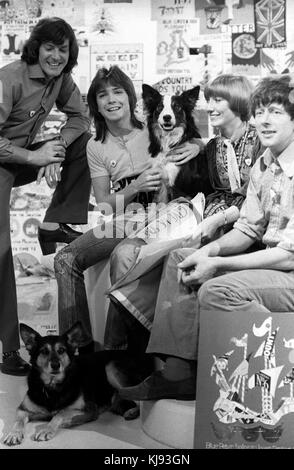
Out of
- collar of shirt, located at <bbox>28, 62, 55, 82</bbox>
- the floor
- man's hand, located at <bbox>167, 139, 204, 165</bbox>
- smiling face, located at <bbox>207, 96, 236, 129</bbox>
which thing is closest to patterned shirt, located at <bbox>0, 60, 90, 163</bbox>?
collar of shirt, located at <bbox>28, 62, 55, 82</bbox>

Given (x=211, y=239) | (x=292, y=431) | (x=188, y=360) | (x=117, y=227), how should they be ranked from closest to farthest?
(x=292, y=431) < (x=188, y=360) < (x=211, y=239) < (x=117, y=227)

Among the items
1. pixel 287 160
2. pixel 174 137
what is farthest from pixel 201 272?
pixel 174 137

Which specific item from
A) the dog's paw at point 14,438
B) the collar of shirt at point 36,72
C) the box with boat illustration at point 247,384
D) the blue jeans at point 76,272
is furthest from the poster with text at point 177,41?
the dog's paw at point 14,438

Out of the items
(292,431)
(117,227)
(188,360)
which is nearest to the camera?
(292,431)

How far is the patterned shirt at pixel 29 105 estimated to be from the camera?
225cm

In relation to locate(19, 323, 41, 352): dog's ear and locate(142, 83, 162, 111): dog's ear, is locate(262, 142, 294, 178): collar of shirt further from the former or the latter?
locate(19, 323, 41, 352): dog's ear

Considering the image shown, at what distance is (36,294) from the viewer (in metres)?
2.32

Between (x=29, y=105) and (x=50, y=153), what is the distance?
0.19 meters

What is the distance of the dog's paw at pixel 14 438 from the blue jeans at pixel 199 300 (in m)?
0.50

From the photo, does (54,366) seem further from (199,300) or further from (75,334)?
(199,300)
